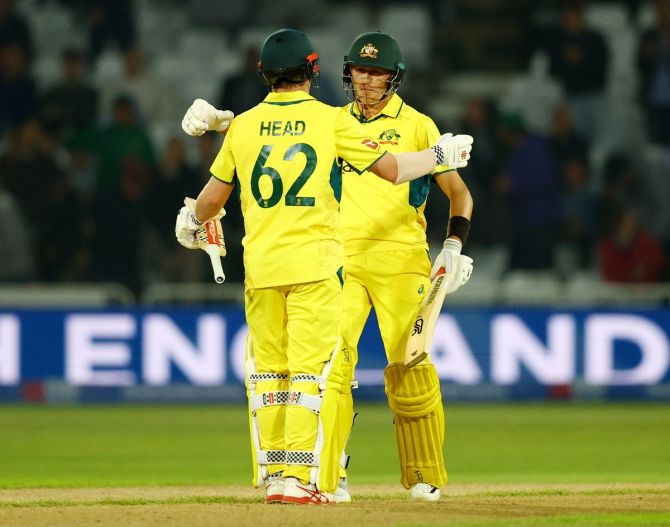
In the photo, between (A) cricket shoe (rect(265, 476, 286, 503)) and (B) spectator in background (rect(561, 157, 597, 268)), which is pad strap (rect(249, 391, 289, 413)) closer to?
(A) cricket shoe (rect(265, 476, 286, 503))

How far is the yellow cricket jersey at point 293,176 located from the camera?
5.97m

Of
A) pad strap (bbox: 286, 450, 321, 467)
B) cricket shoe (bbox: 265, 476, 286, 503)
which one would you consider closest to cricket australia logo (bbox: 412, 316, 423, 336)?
pad strap (bbox: 286, 450, 321, 467)

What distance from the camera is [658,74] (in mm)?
15797

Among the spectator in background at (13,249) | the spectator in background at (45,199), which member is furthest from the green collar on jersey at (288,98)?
the spectator in background at (13,249)

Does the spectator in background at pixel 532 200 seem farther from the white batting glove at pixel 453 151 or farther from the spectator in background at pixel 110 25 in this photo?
the white batting glove at pixel 453 151

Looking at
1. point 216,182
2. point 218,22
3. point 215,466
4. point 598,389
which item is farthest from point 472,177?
point 216,182

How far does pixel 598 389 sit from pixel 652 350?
2.05 ft

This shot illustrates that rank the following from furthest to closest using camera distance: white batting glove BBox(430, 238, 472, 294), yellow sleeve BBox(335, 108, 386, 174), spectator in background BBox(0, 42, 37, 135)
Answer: spectator in background BBox(0, 42, 37, 135)
white batting glove BBox(430, 238, 472, 294)
yellow sleeve BBox(335, 108, 386, 174)

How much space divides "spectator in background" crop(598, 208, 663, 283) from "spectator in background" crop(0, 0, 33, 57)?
7.07 metres

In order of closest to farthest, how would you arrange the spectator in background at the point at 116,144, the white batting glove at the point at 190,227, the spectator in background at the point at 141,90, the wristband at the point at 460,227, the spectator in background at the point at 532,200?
the white batting glove at the point at 190,227 → the wristband at the point at 460,227 → the spectator in background at the point at 532,200 → the spectator in background at the point at 116,144 → the spectator in background at the point at 141,90

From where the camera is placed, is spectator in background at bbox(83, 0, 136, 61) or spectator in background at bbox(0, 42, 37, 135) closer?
spectator in background at bbox(0, 42, 37, 135)

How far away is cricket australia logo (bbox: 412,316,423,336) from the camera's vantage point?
653 centimetres

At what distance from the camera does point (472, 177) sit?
48.0 feet

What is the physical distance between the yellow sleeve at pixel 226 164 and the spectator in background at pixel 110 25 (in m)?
10.9
